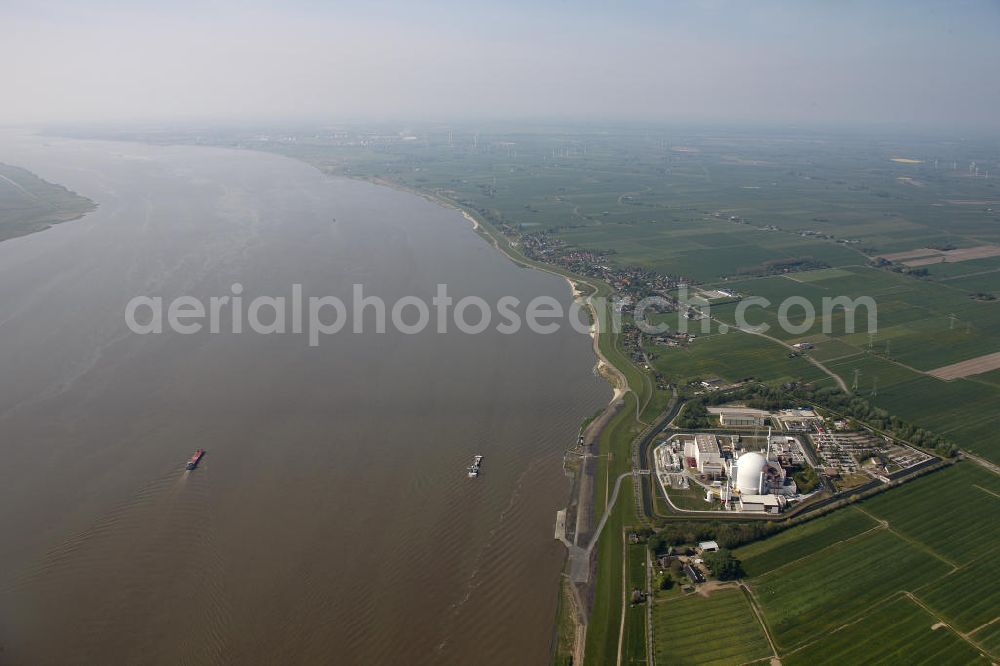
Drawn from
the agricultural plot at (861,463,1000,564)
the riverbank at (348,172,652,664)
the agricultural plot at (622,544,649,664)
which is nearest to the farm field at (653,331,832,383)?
the riverbank at (348,172,652,664)

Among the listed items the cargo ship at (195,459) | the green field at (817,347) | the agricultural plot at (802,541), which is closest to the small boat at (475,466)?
the green field at (817,347)

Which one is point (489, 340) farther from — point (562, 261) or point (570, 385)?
point (562, 261)

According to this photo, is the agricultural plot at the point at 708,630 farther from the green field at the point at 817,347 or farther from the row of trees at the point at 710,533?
the row of trees at the point at 710,533

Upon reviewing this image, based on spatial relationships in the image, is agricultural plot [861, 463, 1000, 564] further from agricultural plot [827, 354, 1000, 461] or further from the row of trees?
the row of trees

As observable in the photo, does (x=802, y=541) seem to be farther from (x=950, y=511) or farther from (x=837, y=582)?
(x=950, y=511)

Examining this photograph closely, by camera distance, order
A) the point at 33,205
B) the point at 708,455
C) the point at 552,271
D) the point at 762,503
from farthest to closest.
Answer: the point at 33,205, the point at 552,271, the point at 708,455, the point at 762,503

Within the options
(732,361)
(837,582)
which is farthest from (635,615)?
(732,361)
